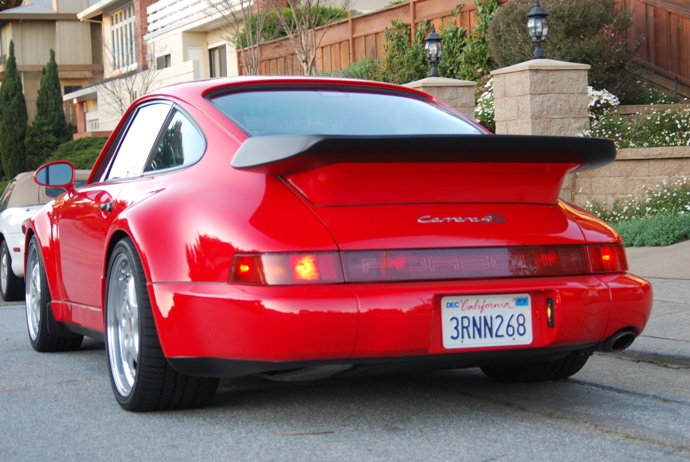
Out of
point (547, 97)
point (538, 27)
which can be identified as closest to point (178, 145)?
point (547, 97)

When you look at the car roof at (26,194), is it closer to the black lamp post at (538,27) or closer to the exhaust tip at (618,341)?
the black lamp post at (538,27)

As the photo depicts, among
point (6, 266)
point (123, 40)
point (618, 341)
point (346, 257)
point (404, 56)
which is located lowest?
point (6, 266)

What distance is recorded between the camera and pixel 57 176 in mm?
6438

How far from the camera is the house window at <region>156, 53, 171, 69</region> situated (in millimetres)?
39562

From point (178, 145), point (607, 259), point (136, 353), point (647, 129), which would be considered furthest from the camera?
point (647, 129)

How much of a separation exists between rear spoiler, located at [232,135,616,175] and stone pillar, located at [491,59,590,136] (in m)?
9.96

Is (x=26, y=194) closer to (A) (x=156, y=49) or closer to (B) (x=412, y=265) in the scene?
(B) (x=412, y=265)

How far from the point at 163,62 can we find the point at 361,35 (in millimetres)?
16626

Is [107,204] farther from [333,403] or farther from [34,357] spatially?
[34,357]

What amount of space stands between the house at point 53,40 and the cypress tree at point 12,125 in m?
10.3

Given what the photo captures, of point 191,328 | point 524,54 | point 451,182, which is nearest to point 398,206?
point 451,182

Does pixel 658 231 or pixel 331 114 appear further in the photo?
pixel 658 231

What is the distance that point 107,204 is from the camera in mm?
5348

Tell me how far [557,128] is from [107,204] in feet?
33.0
